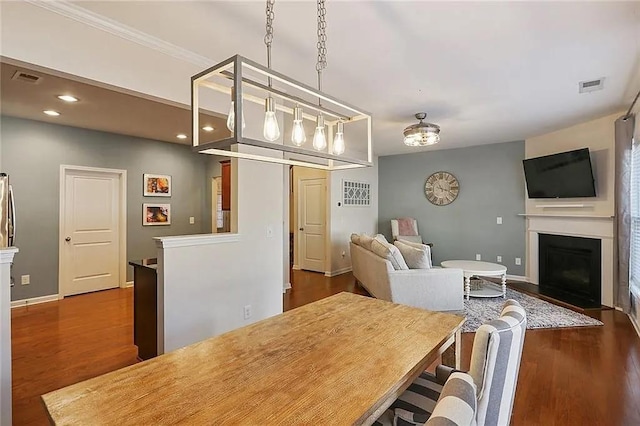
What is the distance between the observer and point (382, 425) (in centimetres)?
122

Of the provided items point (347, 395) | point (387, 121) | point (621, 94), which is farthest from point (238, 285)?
point (621, 94)

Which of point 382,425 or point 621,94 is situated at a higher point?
point 621,94

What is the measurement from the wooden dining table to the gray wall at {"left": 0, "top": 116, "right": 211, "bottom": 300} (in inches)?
182

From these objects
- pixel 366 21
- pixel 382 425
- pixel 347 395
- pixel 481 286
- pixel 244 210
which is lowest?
pixel 481 286

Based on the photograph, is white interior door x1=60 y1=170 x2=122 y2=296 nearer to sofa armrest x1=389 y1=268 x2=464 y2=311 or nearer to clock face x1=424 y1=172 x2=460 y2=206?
sofa armrest x1=389 y1=268 x2=464 y2=311

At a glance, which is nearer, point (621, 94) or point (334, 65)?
point (334, 65)

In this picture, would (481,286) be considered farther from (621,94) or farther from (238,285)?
(238,285)

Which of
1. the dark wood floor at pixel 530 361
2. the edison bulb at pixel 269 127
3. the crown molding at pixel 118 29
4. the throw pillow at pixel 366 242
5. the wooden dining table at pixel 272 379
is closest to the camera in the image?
the wooden dining table at pixel 272 379

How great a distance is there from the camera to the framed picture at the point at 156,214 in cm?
562

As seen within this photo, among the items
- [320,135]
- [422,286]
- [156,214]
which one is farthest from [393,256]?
[156,214]

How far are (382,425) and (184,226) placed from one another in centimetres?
574

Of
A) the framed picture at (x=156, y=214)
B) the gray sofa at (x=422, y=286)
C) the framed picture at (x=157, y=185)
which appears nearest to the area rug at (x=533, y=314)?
the gray sofa at (x=422, y=286)

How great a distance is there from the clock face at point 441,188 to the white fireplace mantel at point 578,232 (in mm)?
1407

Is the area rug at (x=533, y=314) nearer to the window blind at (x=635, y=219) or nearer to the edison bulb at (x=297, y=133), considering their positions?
the window blind at (x=635, y=219)
